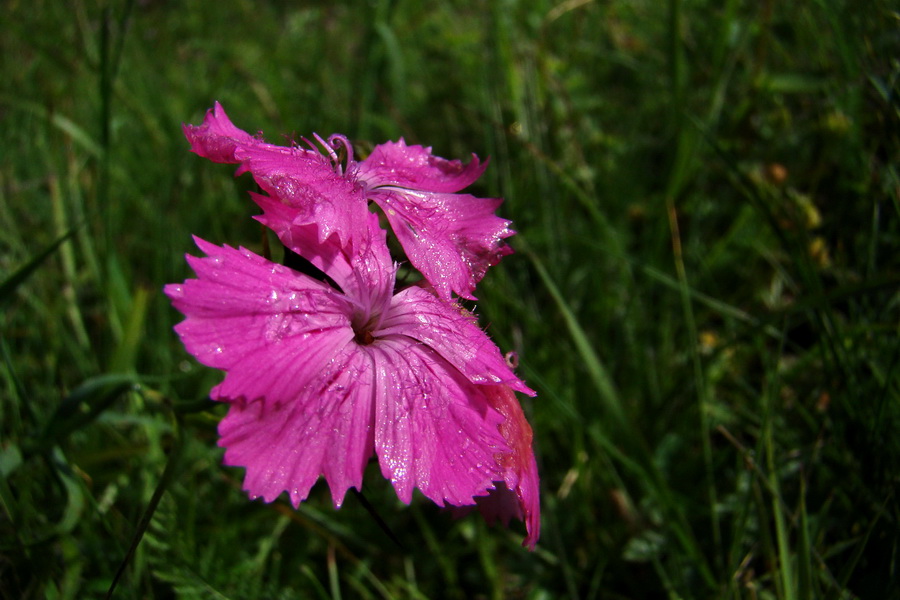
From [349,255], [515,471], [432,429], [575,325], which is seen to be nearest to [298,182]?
[349,255]

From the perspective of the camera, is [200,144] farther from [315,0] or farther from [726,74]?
[315,0]

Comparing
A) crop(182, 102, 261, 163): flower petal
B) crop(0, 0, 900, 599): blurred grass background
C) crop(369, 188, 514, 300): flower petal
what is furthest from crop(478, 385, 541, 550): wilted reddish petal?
crop(182, 102, 261, 163): flower petal

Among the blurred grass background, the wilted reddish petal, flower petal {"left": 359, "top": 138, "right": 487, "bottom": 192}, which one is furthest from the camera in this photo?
the blurred grass background

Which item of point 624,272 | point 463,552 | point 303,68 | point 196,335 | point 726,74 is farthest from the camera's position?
point 303,68

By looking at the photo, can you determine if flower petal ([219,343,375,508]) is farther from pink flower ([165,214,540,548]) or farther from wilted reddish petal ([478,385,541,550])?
wilted reddish petal ([478,385,541,550])

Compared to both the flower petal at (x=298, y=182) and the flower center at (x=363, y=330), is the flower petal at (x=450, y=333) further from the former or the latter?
the flower petal at (x=298, y=182)

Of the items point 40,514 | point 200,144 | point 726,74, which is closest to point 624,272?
point 726,74

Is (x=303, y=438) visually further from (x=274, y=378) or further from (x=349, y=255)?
(x=349, y=255)
